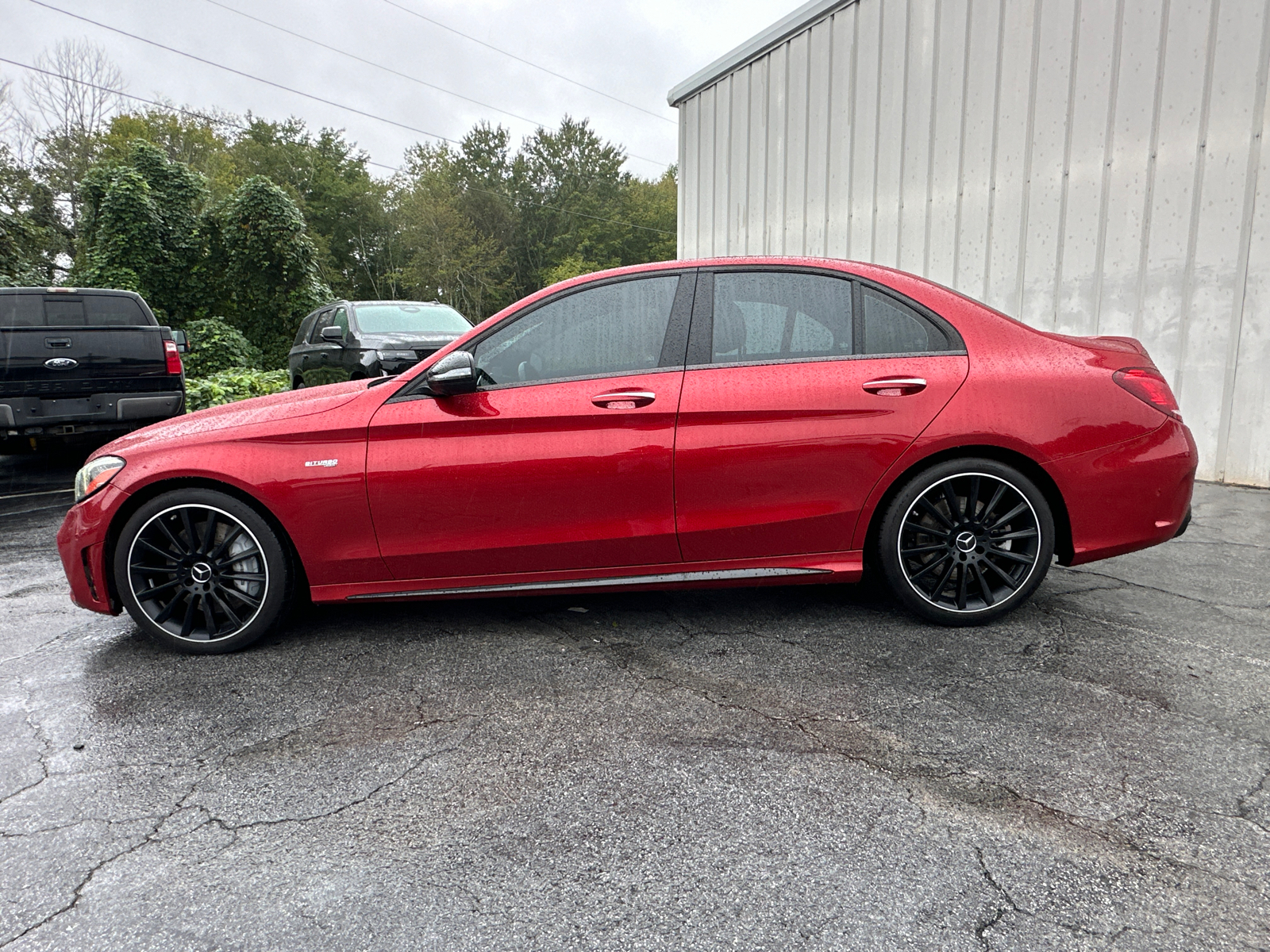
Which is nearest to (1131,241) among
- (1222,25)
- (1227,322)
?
(1227,322)

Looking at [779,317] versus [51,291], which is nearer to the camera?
[779,317]

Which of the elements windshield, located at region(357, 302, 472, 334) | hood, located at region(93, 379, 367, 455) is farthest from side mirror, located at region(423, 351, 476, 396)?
windshield, located at region(357, 302, 472, 334)

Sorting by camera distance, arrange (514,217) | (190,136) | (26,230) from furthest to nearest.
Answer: (514,217) → (190,136) → (26,230)

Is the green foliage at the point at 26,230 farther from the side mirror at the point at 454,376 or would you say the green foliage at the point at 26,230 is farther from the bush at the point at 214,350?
the side mirror at the point at 454,376

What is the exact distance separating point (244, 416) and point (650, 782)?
94.0 inches

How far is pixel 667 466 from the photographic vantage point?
135 inches

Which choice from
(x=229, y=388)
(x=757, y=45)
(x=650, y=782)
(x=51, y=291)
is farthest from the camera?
(x=229, y=388)

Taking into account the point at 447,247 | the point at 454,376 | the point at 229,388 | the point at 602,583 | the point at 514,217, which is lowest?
the point at 602,583

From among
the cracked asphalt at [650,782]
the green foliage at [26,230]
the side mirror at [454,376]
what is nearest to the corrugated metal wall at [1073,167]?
the cracked asphalt at [650,782]

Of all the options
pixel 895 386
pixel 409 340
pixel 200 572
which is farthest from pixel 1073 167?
pixel 200 572

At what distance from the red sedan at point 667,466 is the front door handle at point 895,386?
0.04 feet

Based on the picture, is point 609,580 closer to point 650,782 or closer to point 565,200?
Result: point 650,782

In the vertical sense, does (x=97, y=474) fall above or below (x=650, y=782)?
above

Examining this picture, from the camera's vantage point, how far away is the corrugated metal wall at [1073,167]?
6.43 m
